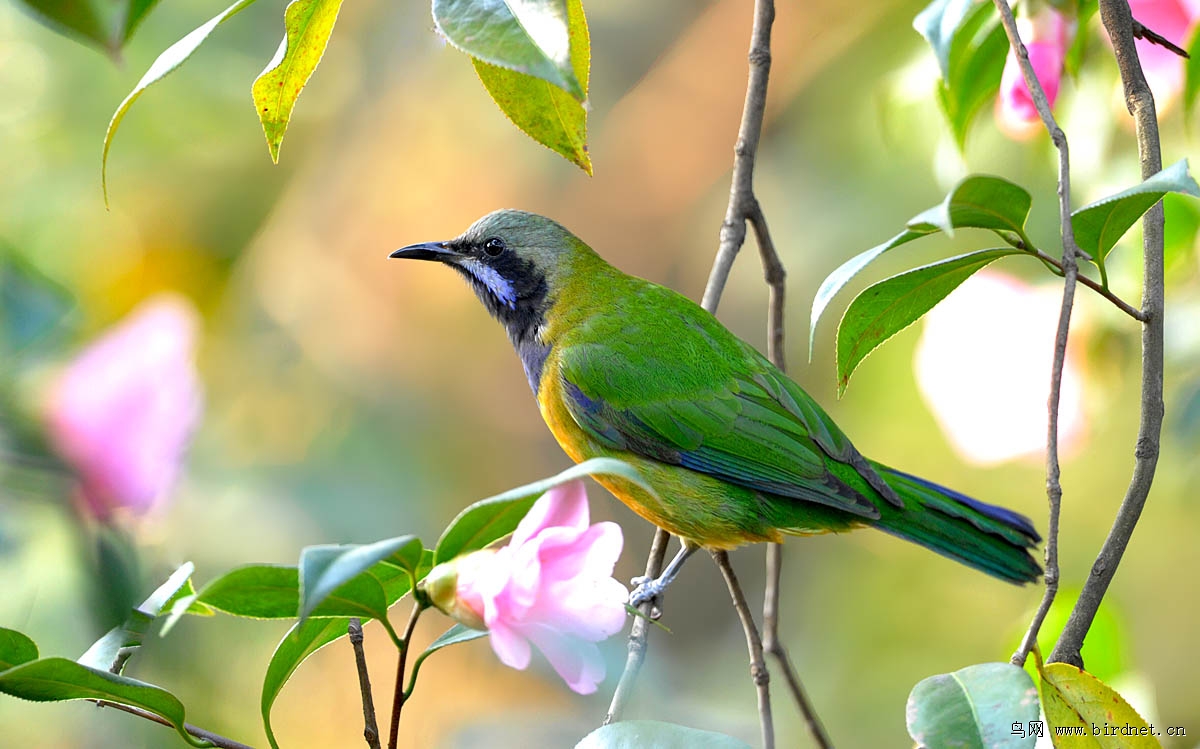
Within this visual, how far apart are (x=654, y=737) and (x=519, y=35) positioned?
80 cm

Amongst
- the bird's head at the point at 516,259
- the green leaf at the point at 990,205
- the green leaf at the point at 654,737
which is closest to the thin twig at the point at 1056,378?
the green leaf at the point at 990,205

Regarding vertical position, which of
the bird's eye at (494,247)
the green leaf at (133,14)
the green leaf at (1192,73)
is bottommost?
the green leaf at (133,14)

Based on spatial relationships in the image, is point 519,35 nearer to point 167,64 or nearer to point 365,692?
point 167,64

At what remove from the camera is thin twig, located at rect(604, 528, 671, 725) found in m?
1.66

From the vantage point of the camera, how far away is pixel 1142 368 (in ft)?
4.64

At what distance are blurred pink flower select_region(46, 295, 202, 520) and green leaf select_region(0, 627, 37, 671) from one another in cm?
19

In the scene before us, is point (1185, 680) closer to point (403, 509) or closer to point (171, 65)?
point (403, 509)

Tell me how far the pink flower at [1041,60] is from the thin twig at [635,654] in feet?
3.59

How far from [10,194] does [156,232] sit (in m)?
0.77

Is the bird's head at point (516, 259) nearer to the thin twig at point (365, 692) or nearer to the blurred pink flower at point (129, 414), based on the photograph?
the blurred pink flower at point (129, 414)

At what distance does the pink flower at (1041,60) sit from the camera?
2041mm

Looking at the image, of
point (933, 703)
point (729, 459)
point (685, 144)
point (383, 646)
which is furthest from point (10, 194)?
point (933, 703)

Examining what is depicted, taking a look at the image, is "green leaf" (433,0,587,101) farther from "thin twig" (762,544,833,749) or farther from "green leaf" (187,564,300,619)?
"thin twig" (762,544,833,749)

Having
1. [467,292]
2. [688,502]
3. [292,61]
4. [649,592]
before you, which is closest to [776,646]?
[649,592]
